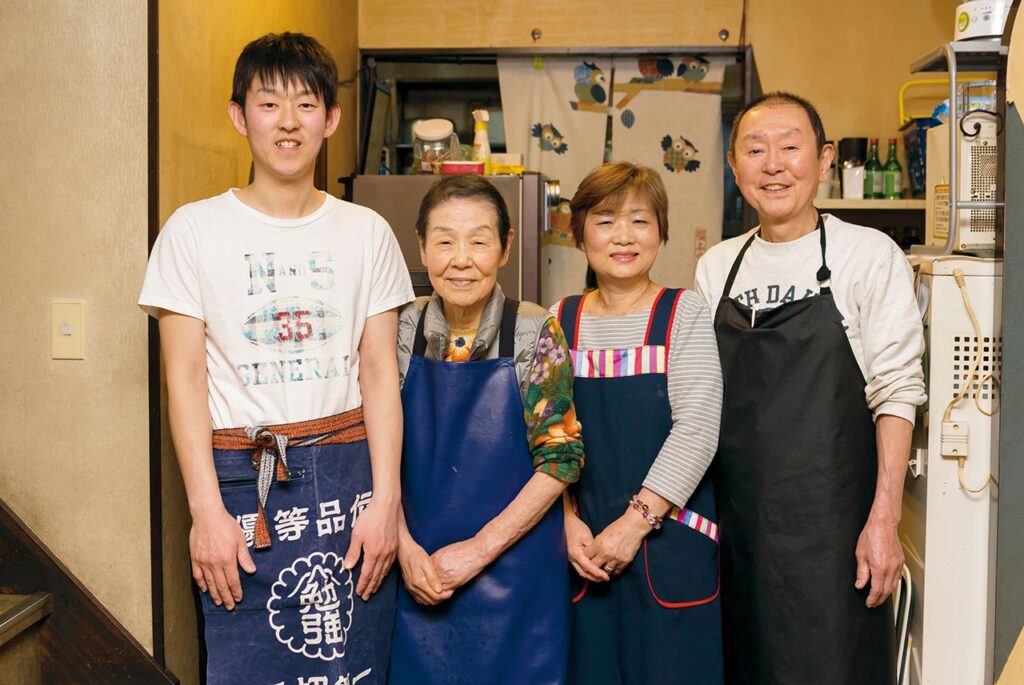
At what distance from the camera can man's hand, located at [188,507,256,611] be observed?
1585mm

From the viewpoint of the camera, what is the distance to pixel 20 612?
1.92 m

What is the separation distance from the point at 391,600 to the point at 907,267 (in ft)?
3.70

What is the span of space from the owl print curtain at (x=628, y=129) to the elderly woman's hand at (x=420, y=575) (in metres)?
2.70

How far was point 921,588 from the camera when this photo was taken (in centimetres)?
198

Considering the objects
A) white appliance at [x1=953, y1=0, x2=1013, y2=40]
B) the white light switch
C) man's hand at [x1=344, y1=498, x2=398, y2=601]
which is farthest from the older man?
the white light switch

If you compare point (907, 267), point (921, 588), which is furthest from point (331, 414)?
point (921, 588)

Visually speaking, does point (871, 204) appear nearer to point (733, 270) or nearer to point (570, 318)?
point (733, 270)

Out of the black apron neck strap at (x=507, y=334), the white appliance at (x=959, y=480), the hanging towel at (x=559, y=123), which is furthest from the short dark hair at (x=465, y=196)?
the hanging towel at (x=559, y=123)

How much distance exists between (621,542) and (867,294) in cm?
64

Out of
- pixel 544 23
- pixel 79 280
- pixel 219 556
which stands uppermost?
pixel 544 23

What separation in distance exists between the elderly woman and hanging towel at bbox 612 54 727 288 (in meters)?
2.71

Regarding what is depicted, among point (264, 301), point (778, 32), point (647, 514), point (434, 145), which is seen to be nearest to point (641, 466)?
point (647, 514)

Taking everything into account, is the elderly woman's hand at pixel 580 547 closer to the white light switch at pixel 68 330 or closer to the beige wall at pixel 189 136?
the beige wall at pixel 189 136

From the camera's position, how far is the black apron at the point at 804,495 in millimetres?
1803
